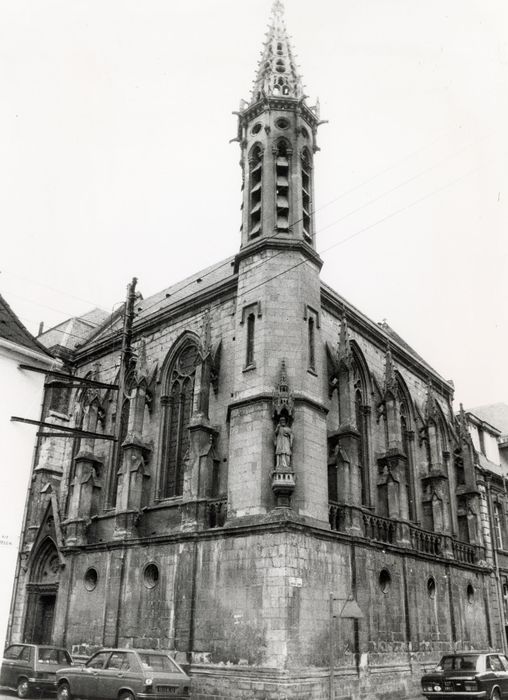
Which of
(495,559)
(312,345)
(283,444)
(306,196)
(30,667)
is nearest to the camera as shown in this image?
(30,667)

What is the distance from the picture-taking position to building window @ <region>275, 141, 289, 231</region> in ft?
76.9

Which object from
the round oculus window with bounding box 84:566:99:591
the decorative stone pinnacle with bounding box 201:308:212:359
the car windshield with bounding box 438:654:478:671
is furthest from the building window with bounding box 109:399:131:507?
the car windshield with bounding box 438:654:478:671

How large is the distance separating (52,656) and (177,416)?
9441mm

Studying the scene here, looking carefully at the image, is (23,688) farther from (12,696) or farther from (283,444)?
(283,444)

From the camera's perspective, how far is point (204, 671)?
18438 mm

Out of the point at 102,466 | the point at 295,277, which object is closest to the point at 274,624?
the point at 295,277

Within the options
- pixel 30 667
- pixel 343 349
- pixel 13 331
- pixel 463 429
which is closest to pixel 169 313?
pixel 343 349

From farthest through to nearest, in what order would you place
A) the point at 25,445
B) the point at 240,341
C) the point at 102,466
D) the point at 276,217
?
1. the point at 102,466
2. the point at 276,217
3. the point at 240,341
4. the point at 25,445

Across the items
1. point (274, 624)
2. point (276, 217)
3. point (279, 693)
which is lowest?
point (279, 693)

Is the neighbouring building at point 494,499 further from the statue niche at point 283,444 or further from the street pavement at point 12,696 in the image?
the street pavement at point 12,696

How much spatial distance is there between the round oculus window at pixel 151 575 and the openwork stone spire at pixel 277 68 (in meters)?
17.2

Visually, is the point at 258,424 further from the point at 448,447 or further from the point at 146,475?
the point at 448,447

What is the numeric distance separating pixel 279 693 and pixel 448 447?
1736cm

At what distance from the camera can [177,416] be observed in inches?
998
